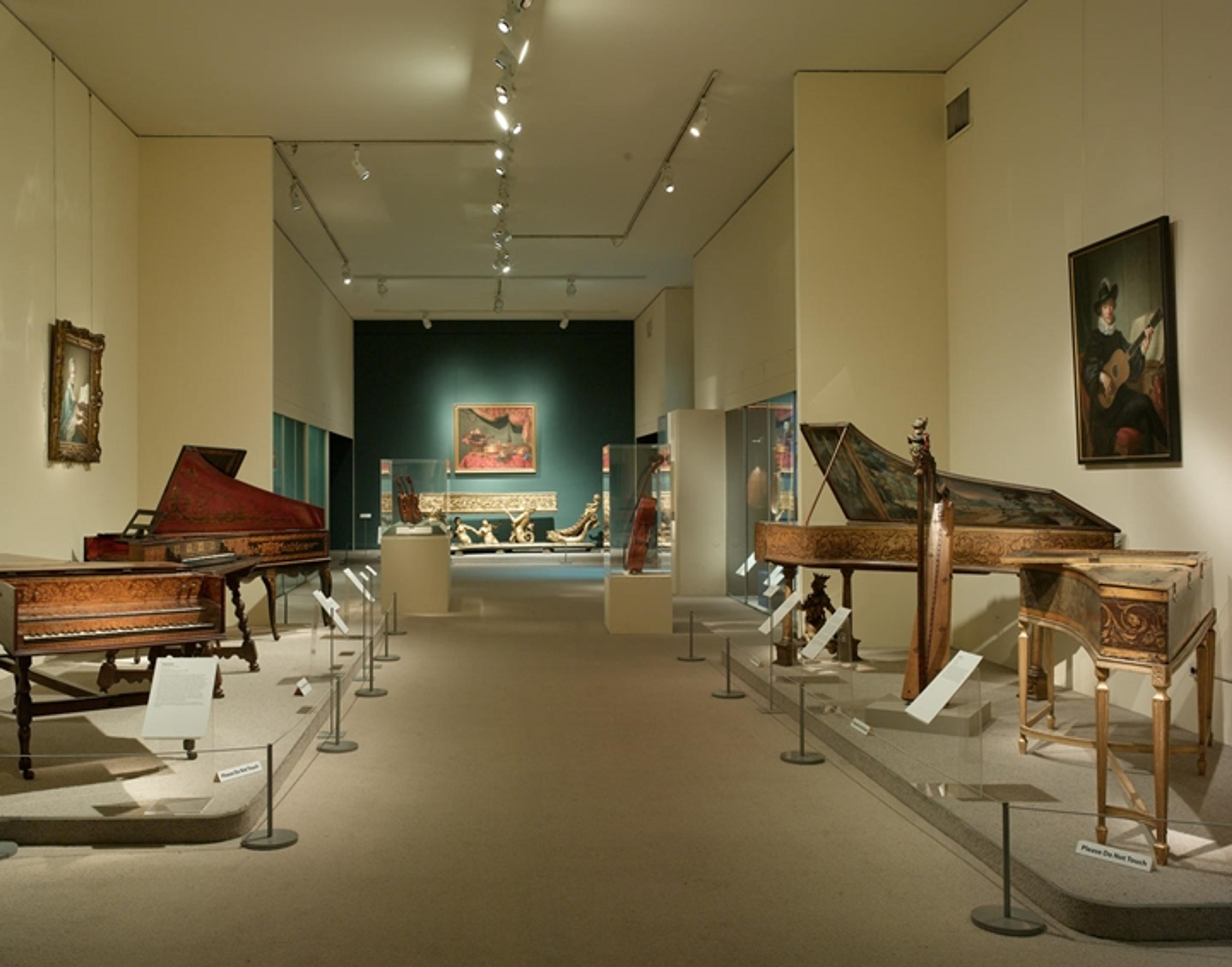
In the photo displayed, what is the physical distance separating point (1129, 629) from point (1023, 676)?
1642mm

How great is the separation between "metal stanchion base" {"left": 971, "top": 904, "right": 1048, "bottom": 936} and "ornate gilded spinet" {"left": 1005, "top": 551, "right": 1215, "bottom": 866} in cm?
43

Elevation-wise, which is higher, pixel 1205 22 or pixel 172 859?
pixel 1205 22

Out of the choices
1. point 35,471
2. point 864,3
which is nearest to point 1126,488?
point 864,3

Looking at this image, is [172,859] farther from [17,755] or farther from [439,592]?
[439,592]

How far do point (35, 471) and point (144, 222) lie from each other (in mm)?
3504

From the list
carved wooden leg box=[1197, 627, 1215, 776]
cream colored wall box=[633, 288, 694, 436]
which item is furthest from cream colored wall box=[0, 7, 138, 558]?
cream colored wall box=[633, 288, 694, 436]

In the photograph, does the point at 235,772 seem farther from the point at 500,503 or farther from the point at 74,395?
the point at 500,503

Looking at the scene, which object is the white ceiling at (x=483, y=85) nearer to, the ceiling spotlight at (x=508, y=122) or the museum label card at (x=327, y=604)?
the ceiling spotlight at (x=508, y=122)

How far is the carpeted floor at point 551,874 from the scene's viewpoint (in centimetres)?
386

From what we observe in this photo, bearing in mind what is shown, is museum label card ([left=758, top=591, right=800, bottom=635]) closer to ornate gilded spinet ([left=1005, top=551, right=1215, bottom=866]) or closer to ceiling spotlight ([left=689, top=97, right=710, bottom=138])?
ornate gilded spinet ([left=1005, top=551, right=1215, bottom=866])

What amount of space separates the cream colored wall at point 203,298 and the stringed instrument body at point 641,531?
3.61 metres

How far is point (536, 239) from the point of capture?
16.5 m

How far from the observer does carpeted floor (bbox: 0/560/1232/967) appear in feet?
12.6

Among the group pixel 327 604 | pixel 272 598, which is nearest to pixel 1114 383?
pixel 327 604
